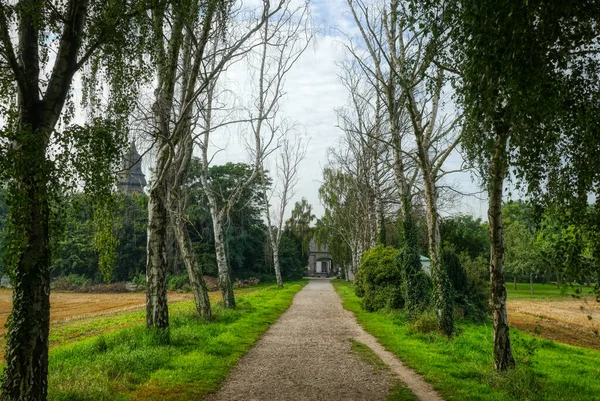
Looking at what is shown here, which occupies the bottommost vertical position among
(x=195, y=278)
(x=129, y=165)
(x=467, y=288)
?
(x=467, y=288)

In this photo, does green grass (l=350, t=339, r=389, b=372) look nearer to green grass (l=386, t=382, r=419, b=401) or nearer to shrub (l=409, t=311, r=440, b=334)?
green grass (l=386, t=382, r=419, b=401)

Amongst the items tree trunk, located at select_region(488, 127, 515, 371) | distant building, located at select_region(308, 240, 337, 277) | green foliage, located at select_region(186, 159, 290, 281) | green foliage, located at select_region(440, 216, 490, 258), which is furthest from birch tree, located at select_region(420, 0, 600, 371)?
distant building, located at select_region(308, 240, 337, 277)

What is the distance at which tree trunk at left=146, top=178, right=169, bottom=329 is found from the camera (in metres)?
11.5

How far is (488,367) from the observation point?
27.5 feet

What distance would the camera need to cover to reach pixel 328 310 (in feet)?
66.0

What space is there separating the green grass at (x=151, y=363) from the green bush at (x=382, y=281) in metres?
6.38

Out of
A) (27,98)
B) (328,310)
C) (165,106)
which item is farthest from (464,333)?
(27,98)

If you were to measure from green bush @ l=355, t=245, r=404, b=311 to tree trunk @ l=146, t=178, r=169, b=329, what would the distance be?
9.15 metres

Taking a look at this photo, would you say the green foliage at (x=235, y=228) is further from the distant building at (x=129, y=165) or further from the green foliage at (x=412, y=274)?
the green foliage at (x=412, y=274)

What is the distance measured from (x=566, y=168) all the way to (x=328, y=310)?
15.9 m

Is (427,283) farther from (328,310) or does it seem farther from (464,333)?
(328,310)

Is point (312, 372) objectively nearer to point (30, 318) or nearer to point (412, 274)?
point (30, 318)

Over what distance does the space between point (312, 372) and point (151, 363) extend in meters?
2.89

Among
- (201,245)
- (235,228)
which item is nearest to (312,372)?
(201,245)
